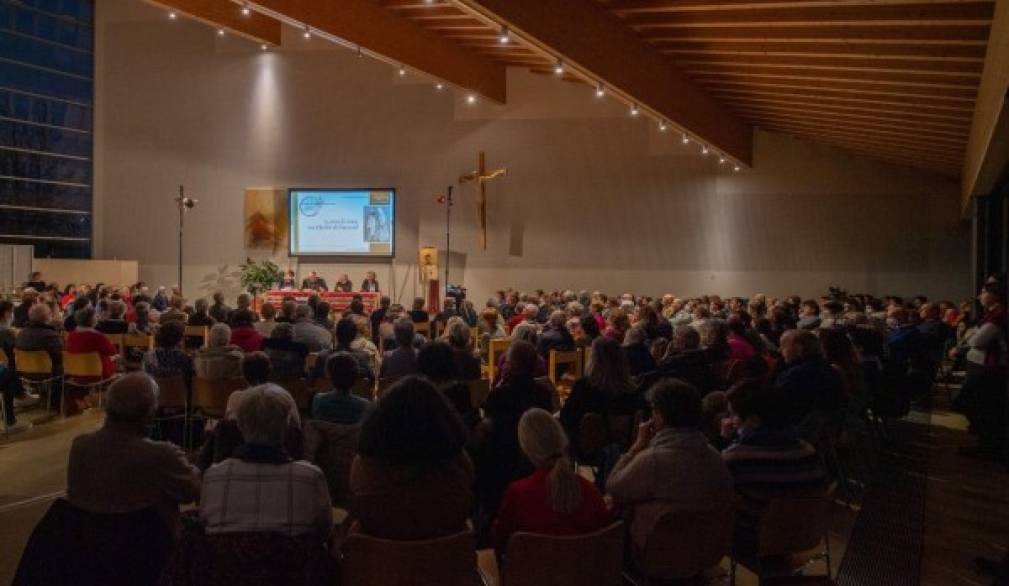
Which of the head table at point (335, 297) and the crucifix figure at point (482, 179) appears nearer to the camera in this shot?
the head table at point (335, 297)

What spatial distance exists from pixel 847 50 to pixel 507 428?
561 centimetres

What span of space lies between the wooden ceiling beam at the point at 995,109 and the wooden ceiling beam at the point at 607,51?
11.3ft

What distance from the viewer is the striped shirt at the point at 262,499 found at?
7.79 feet

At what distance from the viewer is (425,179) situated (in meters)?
17.0

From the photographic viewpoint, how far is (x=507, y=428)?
3678mm

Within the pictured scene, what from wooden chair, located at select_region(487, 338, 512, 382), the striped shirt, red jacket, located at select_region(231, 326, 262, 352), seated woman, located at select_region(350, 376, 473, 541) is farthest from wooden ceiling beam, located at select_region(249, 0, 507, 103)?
the striped shirt

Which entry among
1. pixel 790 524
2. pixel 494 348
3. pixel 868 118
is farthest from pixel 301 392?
pixel 868 118

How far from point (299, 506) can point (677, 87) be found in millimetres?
9308

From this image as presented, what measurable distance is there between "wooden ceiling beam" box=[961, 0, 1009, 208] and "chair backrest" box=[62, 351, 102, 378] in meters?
6.85

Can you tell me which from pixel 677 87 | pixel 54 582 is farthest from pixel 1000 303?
pixel 54 582

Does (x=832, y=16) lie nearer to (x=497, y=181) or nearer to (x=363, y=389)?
(x=363, y=389)

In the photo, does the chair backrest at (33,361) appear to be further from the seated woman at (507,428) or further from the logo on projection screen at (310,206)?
the logo on projection screen at (310,206)

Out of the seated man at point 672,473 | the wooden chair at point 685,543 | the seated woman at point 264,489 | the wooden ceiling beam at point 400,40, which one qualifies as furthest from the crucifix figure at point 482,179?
the seated woman at point 264,489

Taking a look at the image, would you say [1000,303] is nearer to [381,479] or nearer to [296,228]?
[381,479]
